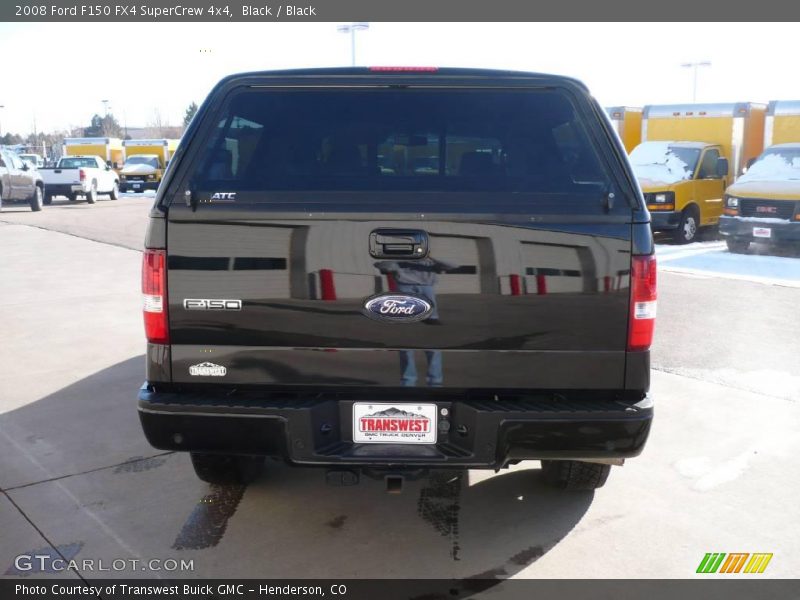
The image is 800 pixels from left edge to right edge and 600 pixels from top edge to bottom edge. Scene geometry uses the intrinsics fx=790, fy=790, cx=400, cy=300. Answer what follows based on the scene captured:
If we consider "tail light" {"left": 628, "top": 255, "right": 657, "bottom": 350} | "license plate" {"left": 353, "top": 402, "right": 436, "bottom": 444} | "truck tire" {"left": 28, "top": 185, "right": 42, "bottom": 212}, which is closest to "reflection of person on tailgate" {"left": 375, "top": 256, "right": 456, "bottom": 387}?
"license plate" {"left": 353, "top": 402, "right": 436, "bottom": 444}

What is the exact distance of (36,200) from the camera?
80.5 ft

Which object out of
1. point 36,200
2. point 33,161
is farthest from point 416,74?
point 33,161

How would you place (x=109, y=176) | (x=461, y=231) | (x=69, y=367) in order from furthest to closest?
(x=109, y=176)
(x=69, y=367)
(x=461, y=231)

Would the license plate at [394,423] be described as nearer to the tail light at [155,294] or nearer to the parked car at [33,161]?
the tail light at [155,294]

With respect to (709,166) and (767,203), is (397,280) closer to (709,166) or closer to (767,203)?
(767,203)

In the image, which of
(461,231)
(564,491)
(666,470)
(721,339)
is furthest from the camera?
(721,339)

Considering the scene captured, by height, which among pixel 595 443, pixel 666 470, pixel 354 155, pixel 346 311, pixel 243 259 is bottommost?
pixel 666 470

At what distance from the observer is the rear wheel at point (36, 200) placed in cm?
2433

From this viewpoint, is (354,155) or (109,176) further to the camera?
A: (109,176)

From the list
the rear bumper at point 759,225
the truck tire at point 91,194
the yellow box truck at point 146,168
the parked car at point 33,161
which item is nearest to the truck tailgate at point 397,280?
the rear bumper at point 759,225

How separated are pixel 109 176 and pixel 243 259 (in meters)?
31.2

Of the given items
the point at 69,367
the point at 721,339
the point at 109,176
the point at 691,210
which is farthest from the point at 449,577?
the point at 109,176

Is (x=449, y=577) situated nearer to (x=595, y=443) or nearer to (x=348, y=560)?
(x=348, y=560)

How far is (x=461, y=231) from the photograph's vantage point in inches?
119
